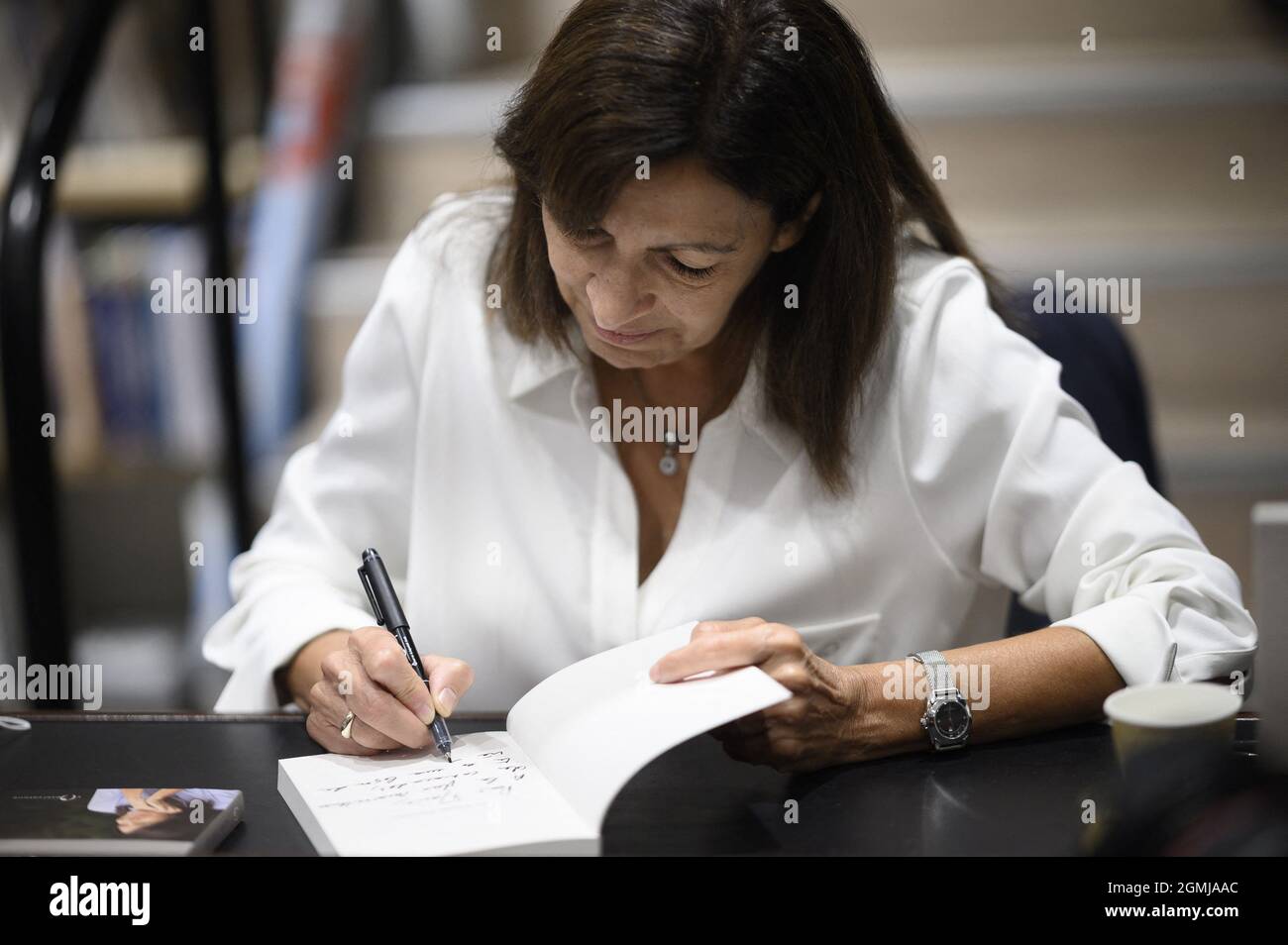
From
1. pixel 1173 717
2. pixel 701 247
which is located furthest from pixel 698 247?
pixel 1173 717

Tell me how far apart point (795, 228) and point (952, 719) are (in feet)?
1.48

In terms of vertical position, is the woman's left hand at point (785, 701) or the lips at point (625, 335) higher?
the lips at point (625, 335)

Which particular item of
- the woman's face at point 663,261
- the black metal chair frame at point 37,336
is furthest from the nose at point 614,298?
the black metal chair frame at point 37,336

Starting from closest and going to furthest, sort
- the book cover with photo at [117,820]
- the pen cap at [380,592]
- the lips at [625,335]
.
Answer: the book cover with photo at [117,820] → the pen cap at [380,592] → the lips at [625,335]

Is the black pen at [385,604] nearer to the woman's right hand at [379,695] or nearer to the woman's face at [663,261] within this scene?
the woman's right hand at [379,695]

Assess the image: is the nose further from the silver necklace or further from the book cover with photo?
the book cover with photo

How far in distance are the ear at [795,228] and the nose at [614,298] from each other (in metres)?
0.14

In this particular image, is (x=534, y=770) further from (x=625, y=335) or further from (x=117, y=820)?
(x=625, y=335)

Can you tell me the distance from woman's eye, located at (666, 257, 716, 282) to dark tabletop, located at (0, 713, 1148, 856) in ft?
1.24

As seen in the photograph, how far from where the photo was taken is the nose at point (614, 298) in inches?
43.8

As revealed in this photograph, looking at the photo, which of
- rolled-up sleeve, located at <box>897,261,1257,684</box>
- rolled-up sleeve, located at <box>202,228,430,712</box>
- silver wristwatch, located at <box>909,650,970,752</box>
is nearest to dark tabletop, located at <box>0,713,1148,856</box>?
silver wristwatch, located at <box>909,650,970,752</box>

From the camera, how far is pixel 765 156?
3.54 ft
